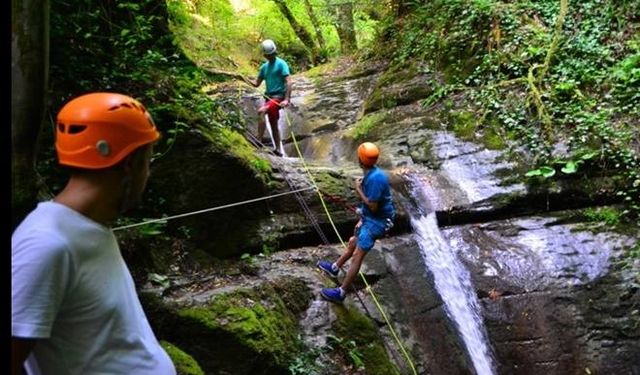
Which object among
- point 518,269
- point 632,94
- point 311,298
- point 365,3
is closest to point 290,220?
point 311,298

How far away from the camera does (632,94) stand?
8.85 metres

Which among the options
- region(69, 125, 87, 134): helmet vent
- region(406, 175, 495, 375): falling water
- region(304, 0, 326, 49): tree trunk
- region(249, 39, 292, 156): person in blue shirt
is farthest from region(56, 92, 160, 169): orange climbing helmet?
region(304, 0, 326, 49): tree trunk

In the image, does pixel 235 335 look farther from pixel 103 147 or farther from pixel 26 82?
pixel 103 147

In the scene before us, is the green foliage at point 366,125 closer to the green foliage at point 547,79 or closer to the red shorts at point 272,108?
the green foliage at point 547,79

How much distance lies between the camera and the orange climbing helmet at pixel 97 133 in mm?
1642

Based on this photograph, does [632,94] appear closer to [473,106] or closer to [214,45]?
[473,106]

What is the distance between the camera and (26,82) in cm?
231

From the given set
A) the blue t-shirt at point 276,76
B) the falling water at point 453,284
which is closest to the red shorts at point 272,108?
the blue t-shirt at point 276,76

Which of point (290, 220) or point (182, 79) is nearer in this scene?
point (182, 79)

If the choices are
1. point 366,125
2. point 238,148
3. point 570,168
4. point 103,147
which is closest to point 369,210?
point 238,148

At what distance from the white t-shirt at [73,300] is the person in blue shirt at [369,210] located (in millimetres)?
4182

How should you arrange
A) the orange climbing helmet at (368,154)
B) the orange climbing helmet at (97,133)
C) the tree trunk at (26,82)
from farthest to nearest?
the orange climbing helmet at (368,154) < the tree trunk at (26,82) < the orange climbing helmet at (97,133)

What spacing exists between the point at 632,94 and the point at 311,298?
6.57 m

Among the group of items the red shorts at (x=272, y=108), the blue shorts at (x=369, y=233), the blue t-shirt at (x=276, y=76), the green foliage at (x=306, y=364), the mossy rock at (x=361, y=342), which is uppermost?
the blue t-shirt at (x=276, y=76)
